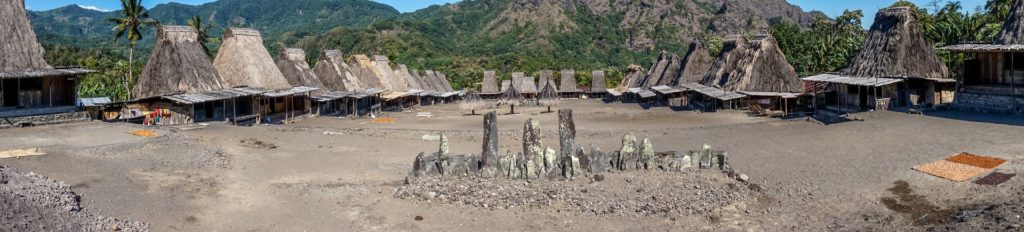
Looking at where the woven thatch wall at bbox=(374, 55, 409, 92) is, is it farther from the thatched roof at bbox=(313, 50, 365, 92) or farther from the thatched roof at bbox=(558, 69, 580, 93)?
the thatched roof at bbox=(558, 69, 580, 93)

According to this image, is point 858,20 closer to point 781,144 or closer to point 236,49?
point 781,144

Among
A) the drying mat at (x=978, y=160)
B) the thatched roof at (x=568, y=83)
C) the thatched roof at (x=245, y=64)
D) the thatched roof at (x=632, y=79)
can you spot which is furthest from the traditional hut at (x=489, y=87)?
the drying mat at (x=978, y=160)

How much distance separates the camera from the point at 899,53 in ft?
90.2

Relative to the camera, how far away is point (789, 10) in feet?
479

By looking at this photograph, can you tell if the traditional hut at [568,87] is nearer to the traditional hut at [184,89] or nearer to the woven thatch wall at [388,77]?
the woven thatch wall at [388,77]

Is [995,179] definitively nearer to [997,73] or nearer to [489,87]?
[997,73]

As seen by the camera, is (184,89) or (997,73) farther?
(184,89)

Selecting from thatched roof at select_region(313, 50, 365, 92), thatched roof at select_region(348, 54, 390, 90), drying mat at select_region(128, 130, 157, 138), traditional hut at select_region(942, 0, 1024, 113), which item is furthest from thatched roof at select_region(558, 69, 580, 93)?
drying mat at select_region(128, 130, 157, 138)

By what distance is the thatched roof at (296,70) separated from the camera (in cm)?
3625

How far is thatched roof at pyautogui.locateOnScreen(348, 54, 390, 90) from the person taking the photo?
1766 inches

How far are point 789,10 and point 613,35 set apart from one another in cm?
5204

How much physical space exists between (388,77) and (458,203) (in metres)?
35.7

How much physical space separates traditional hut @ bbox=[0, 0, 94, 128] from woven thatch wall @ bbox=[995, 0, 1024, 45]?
3070cm

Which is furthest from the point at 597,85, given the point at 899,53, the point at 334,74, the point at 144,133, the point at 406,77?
the point at 144,133
